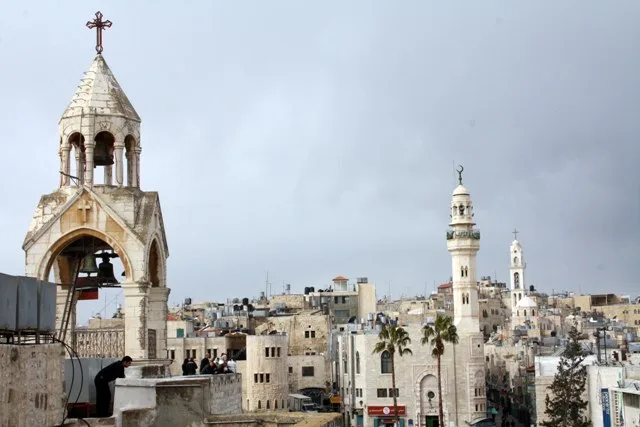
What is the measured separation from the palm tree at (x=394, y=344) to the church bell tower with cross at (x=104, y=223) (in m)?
56.7

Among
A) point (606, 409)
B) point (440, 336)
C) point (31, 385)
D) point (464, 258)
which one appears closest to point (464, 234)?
point (464, 258)

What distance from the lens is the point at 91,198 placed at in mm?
21312

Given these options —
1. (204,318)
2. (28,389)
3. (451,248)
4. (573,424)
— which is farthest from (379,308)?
(28,389)

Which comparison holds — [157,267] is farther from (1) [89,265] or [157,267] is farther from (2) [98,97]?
(2) [98,97]

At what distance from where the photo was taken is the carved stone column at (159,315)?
2239 centimetres

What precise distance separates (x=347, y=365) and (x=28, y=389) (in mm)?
74770

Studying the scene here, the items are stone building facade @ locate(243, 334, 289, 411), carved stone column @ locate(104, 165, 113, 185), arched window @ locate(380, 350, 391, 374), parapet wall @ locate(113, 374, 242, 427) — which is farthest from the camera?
arched window @ locate(380, 350, 391, 374)

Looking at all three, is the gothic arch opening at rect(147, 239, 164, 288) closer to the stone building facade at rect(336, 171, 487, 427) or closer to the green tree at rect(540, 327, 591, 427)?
the green tree at rect(540, 327, 591, 427)

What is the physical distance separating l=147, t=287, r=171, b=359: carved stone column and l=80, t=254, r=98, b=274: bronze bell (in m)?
1.18

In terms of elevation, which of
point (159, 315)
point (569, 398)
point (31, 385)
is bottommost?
point (569, 398)

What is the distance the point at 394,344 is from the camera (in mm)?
79750

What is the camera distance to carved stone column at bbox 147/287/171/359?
73.5 ft

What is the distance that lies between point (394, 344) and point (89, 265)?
58867 mm

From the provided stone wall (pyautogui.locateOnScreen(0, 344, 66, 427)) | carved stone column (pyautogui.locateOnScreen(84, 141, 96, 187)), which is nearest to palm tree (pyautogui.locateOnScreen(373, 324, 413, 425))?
carved stone column (pyautogui.locateOnScreen(84, 141, 96, 187))
